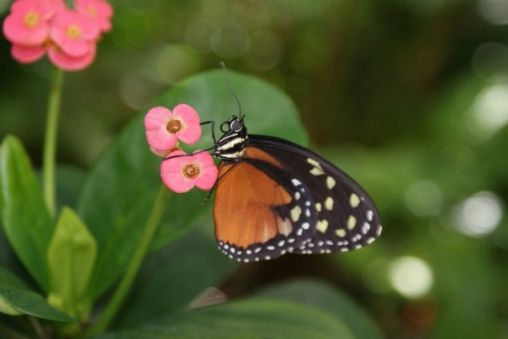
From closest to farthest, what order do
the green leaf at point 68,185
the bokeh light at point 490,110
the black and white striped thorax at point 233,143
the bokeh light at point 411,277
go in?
the black and white striped thorax at point 233,143, the green leaf at point 68,185, the bokeh light at point 411,277, the bokeh light at point 490,110

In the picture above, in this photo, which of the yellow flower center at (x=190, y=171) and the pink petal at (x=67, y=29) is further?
the pink petal at (x=67, y=29)

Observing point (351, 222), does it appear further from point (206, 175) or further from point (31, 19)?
point (31, 19)

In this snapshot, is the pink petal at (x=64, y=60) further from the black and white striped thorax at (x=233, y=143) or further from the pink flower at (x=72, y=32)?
the black and white striped thorax at (x=233, y=143)

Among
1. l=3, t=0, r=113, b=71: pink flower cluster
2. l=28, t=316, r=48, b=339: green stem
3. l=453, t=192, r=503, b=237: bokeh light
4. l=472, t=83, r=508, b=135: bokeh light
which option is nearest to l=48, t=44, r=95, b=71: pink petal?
l=3, t=0, r=113, b=71: pink flower cluster

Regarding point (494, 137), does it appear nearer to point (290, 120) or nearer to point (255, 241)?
point (290, 120)

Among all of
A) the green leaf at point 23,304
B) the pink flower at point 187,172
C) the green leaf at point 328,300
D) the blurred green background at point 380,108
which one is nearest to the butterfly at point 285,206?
the pink flower at point 187,172

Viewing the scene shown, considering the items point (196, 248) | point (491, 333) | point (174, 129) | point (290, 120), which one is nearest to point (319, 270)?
point (491, 333)
